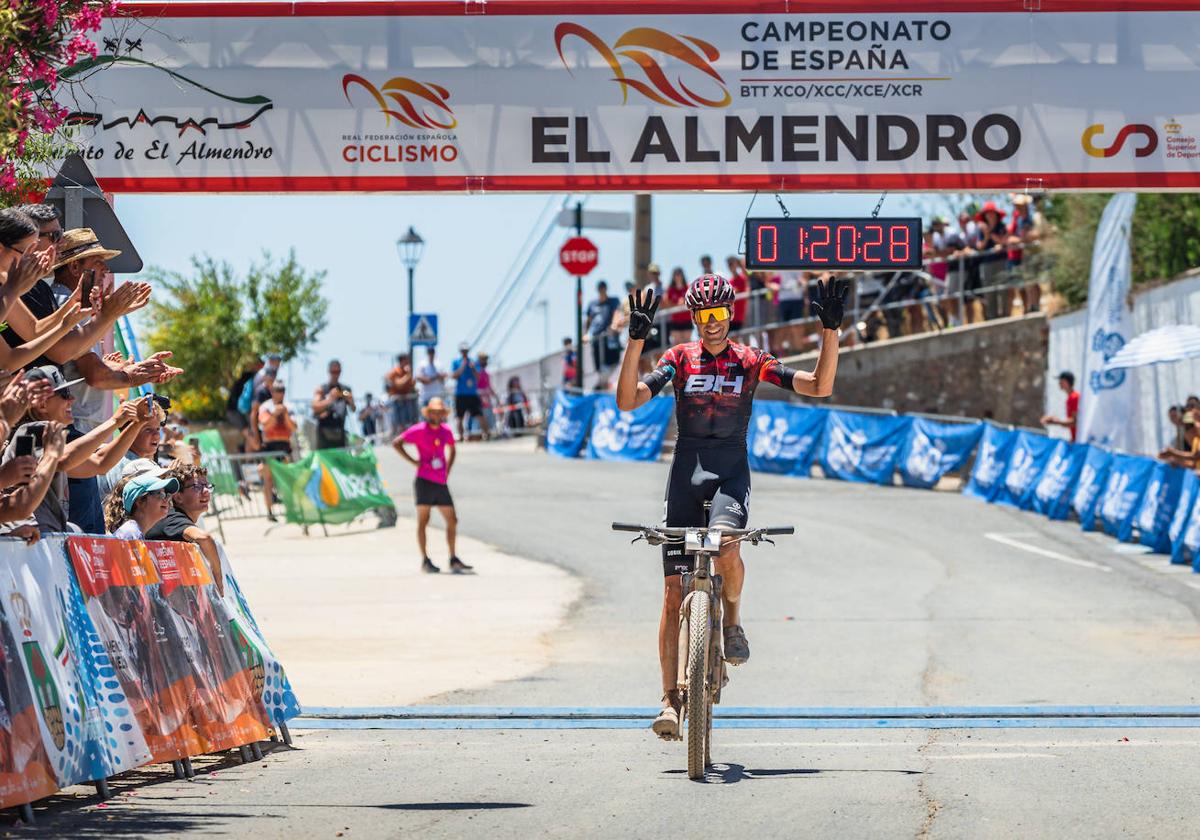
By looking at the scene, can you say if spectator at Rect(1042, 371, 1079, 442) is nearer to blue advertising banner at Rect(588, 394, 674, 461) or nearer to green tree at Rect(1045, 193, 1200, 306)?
green tree at Rect(1045, 193, 1200, 306)

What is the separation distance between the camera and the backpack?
27938 mm

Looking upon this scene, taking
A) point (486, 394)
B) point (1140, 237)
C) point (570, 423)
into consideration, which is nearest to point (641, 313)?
point (1140, 237)

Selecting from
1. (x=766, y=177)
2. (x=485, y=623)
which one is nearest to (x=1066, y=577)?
(x=485, y=623)

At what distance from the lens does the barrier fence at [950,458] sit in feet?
72.1

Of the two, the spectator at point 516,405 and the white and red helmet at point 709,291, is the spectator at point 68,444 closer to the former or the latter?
the white and red helmet at point 709,291

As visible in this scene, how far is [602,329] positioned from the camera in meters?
35.7

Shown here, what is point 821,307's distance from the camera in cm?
898

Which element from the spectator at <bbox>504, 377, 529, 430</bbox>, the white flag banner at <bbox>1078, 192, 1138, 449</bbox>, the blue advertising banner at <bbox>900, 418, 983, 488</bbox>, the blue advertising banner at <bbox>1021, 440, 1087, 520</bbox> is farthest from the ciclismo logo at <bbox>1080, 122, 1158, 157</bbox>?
the spectator at <bbox>504, 377, 529, 430</bbox>

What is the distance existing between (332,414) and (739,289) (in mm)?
12534

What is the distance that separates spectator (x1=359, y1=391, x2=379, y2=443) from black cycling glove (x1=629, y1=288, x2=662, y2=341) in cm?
3584

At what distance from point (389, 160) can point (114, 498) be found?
4039mm

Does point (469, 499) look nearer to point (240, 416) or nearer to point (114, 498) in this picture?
point (240, 416)

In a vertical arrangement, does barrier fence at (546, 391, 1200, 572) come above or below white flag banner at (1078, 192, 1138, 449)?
below

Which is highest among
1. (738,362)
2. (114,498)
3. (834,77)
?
(834,77)
